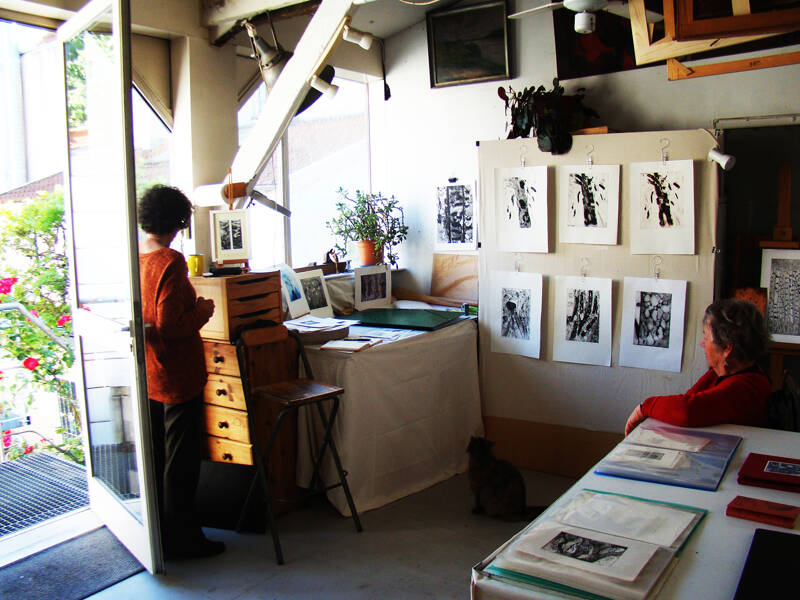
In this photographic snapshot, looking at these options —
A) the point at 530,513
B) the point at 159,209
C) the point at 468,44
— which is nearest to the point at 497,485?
the point at 530,513

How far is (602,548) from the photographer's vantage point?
1.42m

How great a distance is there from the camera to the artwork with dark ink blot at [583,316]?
4012mm

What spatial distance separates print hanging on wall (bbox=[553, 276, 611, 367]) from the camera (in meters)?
3.99

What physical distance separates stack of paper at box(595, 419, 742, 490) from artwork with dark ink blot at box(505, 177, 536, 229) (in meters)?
2.05

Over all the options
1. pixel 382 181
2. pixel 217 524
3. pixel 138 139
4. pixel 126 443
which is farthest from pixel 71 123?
pixel 382 181

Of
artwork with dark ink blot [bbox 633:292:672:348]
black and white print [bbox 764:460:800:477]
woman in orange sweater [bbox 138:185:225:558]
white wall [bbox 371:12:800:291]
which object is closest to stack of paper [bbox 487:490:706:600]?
black and white print [bbox 764:460:800:477]

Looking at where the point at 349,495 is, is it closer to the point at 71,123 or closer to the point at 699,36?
the point at 71,123

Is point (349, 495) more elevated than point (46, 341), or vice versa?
point (46, 341)

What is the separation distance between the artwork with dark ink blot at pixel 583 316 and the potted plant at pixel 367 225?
1.53 meters

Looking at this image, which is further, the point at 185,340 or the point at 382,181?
the point at 382,181

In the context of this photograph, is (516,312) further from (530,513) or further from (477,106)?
(477,106)

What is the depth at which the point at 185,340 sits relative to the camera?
313cm

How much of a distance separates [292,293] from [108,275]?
1.27 meters

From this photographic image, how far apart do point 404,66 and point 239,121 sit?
1468 millimetres
